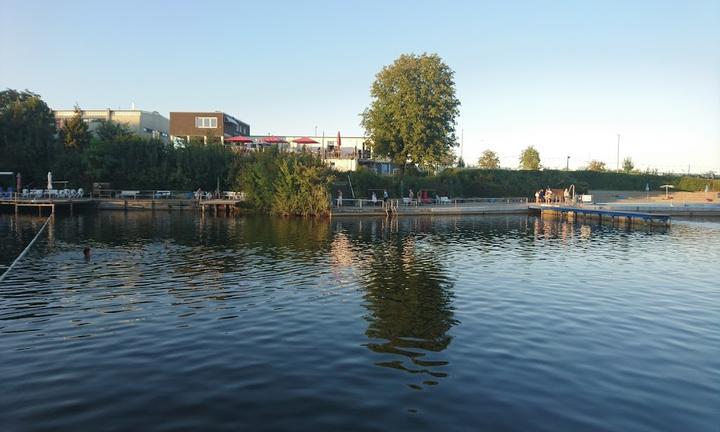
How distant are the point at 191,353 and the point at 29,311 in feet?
24.9

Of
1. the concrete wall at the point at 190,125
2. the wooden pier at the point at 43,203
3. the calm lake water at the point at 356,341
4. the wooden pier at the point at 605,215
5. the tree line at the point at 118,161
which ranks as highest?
the concrete wall at the point at 190,125

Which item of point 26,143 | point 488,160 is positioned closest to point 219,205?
point 26,143

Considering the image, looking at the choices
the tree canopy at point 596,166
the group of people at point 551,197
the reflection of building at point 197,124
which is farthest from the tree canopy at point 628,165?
the reflection of building at point 197,124

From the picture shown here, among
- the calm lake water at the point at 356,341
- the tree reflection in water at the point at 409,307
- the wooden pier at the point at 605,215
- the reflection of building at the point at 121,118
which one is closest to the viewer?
the calm lake water at the point at 356,341

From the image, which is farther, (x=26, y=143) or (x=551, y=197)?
(x=551, y=197)

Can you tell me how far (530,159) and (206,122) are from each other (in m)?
67.4

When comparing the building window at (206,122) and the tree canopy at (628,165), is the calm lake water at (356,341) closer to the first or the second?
the building window at (206,122)

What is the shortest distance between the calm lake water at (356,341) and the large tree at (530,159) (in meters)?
76.3

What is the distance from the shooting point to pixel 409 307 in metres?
17.2

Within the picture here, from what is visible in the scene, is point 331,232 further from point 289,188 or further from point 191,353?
point 191,353

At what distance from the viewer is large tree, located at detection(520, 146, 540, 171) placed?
102m

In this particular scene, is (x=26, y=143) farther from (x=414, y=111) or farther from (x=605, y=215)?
(x=605, y=215)

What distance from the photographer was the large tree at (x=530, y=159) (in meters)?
102

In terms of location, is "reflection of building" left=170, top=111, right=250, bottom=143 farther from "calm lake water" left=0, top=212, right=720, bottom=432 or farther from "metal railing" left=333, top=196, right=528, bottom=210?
"calm lake water" left=0, top=212, right=720, bottom=432
